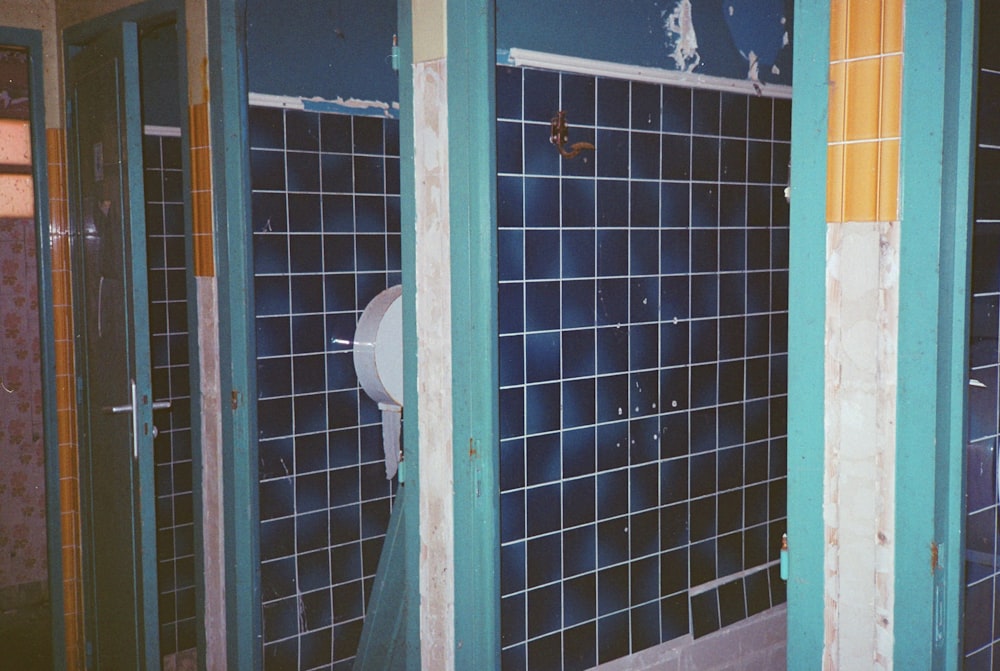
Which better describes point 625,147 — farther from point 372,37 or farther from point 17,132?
point 17,132

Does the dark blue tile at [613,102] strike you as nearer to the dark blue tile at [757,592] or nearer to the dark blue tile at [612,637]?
the dark blue tile at [612,637]

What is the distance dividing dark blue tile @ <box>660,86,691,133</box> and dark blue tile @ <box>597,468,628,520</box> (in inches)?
40.9

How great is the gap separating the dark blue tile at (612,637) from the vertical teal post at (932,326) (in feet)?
4.45

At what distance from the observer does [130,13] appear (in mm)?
2904

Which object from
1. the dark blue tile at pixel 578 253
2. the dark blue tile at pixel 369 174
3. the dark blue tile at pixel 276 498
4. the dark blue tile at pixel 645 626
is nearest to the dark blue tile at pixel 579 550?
the dark blue tile at pixel 645 626

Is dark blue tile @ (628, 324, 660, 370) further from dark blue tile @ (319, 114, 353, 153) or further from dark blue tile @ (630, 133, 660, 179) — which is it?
dark blue tile @ (319, 114, 353, 153)

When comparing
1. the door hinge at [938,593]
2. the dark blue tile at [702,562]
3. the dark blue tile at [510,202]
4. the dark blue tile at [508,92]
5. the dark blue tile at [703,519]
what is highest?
the dark blue tile at [508,92]

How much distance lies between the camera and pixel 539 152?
8.36 ft

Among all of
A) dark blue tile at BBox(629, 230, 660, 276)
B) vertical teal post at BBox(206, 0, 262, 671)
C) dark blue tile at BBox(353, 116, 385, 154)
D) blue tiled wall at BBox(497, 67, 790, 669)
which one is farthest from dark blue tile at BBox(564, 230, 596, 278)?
dark blue tile at BBox(353, 116, 385, 154)

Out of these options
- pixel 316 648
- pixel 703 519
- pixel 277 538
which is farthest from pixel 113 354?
pixel 703 519

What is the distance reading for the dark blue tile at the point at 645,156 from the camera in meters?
2.81

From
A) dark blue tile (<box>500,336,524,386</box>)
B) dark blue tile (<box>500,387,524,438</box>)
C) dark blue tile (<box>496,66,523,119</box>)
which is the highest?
dark blue tile (<box>496,66,523,119</box>)

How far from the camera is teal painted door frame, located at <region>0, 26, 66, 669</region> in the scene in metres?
3.39

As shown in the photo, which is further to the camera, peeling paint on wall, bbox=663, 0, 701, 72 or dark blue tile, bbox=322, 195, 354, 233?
dark blue tile, bbox=322, 195, 354, 233
